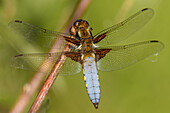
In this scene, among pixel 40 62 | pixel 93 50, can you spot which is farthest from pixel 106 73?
pixel 40 62

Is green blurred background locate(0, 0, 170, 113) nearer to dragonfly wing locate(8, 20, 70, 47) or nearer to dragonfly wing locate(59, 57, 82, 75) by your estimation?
dragonfly wing locate(8, 20, 70, 47)

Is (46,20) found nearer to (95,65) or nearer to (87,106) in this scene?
(95,65)

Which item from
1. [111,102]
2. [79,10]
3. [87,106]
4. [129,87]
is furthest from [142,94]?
[79,10]

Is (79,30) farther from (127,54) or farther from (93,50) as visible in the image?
(127,54)

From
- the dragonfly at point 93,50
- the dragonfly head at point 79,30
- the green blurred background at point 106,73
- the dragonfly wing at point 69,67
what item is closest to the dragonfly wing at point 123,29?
the dragonfly at point 93,50

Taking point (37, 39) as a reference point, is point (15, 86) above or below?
below

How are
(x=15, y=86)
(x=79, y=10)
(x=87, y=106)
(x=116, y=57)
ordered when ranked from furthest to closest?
1. (x=87, y=106)
2. (x=15, y=86)
3. (x=79, y=10)
4. (x=116, y=57)
